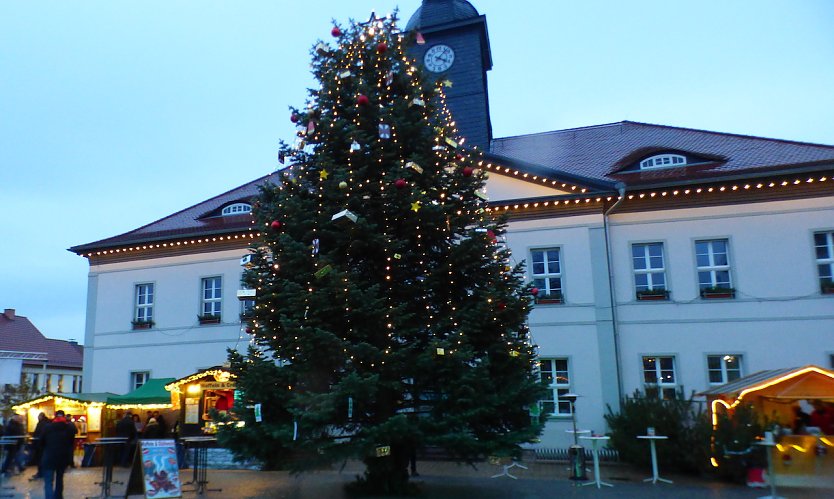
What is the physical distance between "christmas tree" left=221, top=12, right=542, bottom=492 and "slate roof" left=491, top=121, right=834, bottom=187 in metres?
8.70

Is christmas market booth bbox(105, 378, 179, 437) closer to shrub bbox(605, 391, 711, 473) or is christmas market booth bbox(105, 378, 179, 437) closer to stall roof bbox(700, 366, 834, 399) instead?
shrub bbox(605, 391, 711, 473)

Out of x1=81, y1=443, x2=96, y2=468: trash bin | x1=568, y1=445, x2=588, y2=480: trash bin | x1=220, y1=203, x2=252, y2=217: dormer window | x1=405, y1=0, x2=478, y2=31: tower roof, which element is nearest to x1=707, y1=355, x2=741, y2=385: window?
x1=568, y1=445, x2=588, y2=480: trash bin

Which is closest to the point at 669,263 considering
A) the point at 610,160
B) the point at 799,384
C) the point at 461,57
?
the point at 610,160

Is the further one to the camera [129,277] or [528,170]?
[129,277]

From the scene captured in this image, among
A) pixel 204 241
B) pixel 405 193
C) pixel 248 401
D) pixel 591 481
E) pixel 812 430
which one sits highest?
pixel 204 241

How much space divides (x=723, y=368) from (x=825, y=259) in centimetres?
393

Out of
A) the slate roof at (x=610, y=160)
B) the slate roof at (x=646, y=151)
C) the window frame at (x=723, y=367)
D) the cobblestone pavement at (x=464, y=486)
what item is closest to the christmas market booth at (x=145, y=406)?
the cobblestone pavement at (x=464, y=486)

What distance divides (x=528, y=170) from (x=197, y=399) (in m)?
12.0

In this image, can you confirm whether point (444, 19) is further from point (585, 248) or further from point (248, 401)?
point (248, 401)

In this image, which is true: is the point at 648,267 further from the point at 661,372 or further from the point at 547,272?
the point at 661,372

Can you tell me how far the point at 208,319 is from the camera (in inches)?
923

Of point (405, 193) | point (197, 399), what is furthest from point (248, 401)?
point (197, 399)

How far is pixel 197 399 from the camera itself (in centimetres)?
2045

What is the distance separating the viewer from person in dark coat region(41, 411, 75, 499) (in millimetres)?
10844
